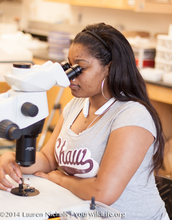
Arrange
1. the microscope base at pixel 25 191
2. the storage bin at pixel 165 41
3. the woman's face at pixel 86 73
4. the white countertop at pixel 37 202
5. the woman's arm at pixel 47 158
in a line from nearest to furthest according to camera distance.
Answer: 1. the white countertop at pixel 37 202
2. the microscope base at pixel 25 191
3. the woman's face at pixel 86 73
4. the woman's arm at pixel 47 158
5. the storage bin at pixel 165 41

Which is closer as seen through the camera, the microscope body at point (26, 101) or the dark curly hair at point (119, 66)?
the microscope body at point (26, 101)

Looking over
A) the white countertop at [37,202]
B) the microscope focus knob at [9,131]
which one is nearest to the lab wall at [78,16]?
the white countertop at [37,202]

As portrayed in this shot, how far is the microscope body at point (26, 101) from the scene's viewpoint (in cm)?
93

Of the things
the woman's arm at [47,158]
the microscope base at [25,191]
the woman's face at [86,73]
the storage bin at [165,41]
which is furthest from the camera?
the storage bin at [165,41]

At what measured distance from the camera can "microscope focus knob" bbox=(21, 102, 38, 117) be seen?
0.93 m

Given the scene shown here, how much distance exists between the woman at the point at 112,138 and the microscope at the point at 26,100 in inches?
13.0

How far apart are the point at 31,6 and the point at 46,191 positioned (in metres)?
4.67

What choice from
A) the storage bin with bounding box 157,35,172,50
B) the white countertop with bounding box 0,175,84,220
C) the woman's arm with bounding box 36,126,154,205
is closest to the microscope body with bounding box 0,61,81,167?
the white countertop with bounding box 0,175,84,220

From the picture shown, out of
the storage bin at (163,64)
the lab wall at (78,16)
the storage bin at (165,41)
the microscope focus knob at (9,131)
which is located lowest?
the storage bin at (163,64)

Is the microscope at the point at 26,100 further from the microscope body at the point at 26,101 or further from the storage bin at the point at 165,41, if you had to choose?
the storage bin at the point at 165,41

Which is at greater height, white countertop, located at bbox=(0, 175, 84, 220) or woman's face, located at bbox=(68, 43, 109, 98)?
woman's face, located at bbox=(68, 43, 109, 98)

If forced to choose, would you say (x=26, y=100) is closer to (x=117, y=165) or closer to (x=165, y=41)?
(x=117, y=165)

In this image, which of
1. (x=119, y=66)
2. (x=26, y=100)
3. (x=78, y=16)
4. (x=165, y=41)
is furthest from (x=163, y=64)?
(x=78, y=16)

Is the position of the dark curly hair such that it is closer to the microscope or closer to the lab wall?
the microscope
